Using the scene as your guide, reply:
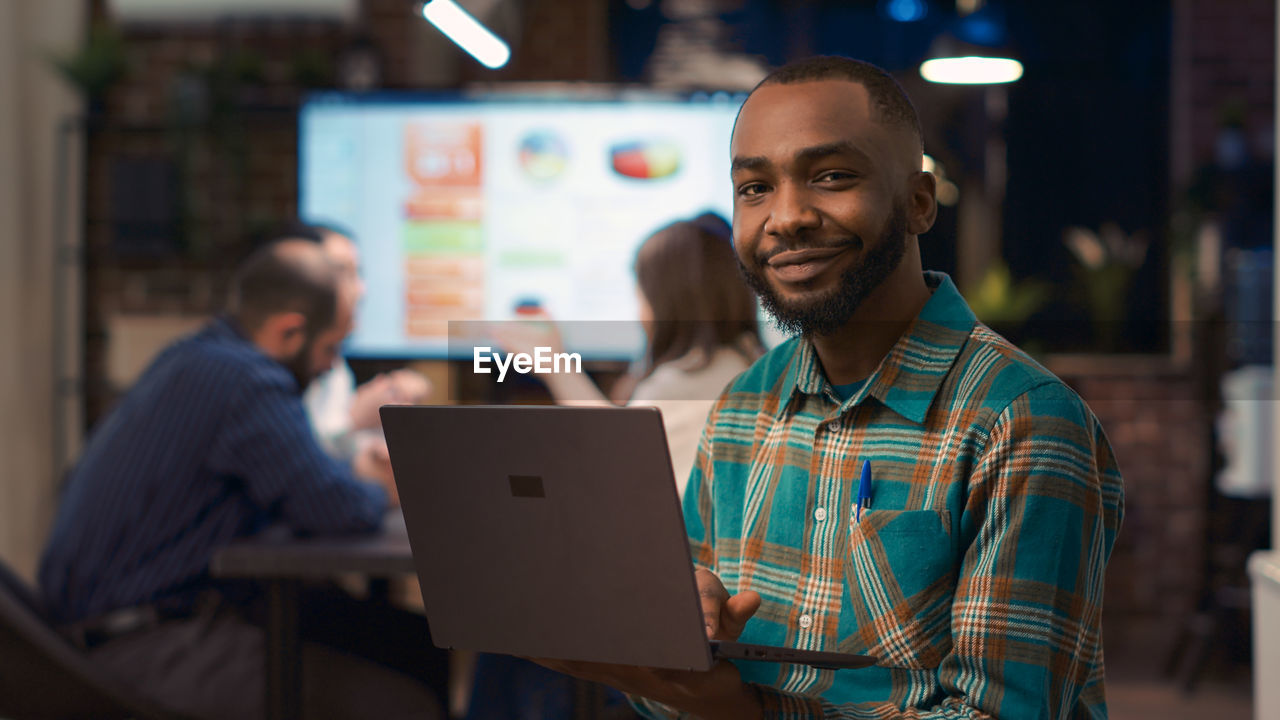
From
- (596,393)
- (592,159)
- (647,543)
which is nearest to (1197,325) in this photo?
(592,159)

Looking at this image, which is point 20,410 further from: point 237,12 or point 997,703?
point 997,703

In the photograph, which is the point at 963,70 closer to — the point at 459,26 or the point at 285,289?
the point at 459,26

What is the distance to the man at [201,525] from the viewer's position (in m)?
1.78

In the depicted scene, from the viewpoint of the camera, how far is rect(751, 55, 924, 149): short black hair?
0.89 metres

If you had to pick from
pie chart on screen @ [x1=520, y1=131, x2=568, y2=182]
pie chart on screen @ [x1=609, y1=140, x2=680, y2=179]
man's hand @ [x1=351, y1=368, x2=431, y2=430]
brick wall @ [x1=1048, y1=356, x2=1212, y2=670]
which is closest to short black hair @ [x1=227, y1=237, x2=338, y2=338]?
man's hand @ [x1=351, y1=368, x2=431, y2=430]

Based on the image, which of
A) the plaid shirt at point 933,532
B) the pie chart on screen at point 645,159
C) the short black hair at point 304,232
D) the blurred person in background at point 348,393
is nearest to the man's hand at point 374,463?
the blurred person in background at point 348,393

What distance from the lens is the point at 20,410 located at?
3641 millimetres

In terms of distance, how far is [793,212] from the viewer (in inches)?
34.9

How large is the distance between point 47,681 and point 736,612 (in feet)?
4.03

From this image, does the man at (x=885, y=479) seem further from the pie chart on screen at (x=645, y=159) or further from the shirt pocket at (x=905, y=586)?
the pie chart on screen at (x=645, y=159)

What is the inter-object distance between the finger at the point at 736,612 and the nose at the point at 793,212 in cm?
30

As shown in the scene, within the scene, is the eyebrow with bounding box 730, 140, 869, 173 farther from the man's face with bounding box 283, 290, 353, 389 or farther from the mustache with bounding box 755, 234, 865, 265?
the man's face with bounding box 283, 290, 353, 389

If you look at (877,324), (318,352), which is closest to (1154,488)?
(318,352)

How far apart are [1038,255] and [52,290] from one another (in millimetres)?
3437
